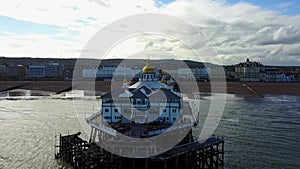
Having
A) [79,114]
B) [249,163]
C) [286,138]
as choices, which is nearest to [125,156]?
[249,163]

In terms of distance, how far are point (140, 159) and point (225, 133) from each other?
12.4 meters

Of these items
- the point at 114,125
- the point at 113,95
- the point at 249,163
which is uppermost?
the point at 113,95

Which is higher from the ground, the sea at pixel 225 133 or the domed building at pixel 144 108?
the domed building at pixel 144 108

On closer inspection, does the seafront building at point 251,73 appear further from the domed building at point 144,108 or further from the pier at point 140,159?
the pier at point 140,159

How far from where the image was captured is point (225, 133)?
3162cm

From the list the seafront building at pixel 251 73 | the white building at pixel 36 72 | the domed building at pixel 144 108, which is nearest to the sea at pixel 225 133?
the domed building at pixel 144 108

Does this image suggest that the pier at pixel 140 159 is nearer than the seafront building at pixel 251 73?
Yes

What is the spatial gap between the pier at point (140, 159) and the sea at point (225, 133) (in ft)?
2.95

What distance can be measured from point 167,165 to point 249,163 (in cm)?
554

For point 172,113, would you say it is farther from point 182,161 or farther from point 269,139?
point 269,139

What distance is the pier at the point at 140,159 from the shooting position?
21.5 metres

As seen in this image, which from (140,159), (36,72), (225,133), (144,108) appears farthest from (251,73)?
(140,159)

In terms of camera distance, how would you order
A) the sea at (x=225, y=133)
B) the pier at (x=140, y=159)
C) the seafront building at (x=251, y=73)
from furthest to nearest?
the seafront building at (x=251, y=73) → the sea at (x=225, y=133) → the pier at (x=140, y=159)

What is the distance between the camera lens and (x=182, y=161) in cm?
2328
